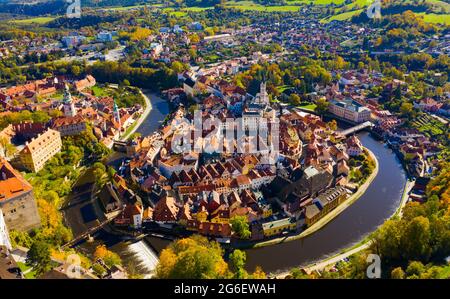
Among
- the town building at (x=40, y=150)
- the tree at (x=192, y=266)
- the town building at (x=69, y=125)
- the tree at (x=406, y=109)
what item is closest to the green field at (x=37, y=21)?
the town building at (x=69, y=125)

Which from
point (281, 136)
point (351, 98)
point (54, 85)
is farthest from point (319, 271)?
point (54, 85)

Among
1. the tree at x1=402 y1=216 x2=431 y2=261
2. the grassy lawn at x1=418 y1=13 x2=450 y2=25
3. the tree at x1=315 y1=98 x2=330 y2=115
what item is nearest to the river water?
the tree at x1=402 y1=216 x2=431 y2=261

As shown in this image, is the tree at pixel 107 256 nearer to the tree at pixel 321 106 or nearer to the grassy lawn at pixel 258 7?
the tree at pixel 321 106

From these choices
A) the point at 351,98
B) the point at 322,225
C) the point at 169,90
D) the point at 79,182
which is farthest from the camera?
the point at 169,90

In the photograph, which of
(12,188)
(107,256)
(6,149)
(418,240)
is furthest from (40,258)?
(418,240)

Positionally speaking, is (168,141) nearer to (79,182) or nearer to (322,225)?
(79,182)

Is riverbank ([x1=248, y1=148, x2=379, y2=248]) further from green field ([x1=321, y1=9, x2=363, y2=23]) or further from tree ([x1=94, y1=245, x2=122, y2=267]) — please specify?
green field ([x1=321, y1=9, x2=363, y2=23])
